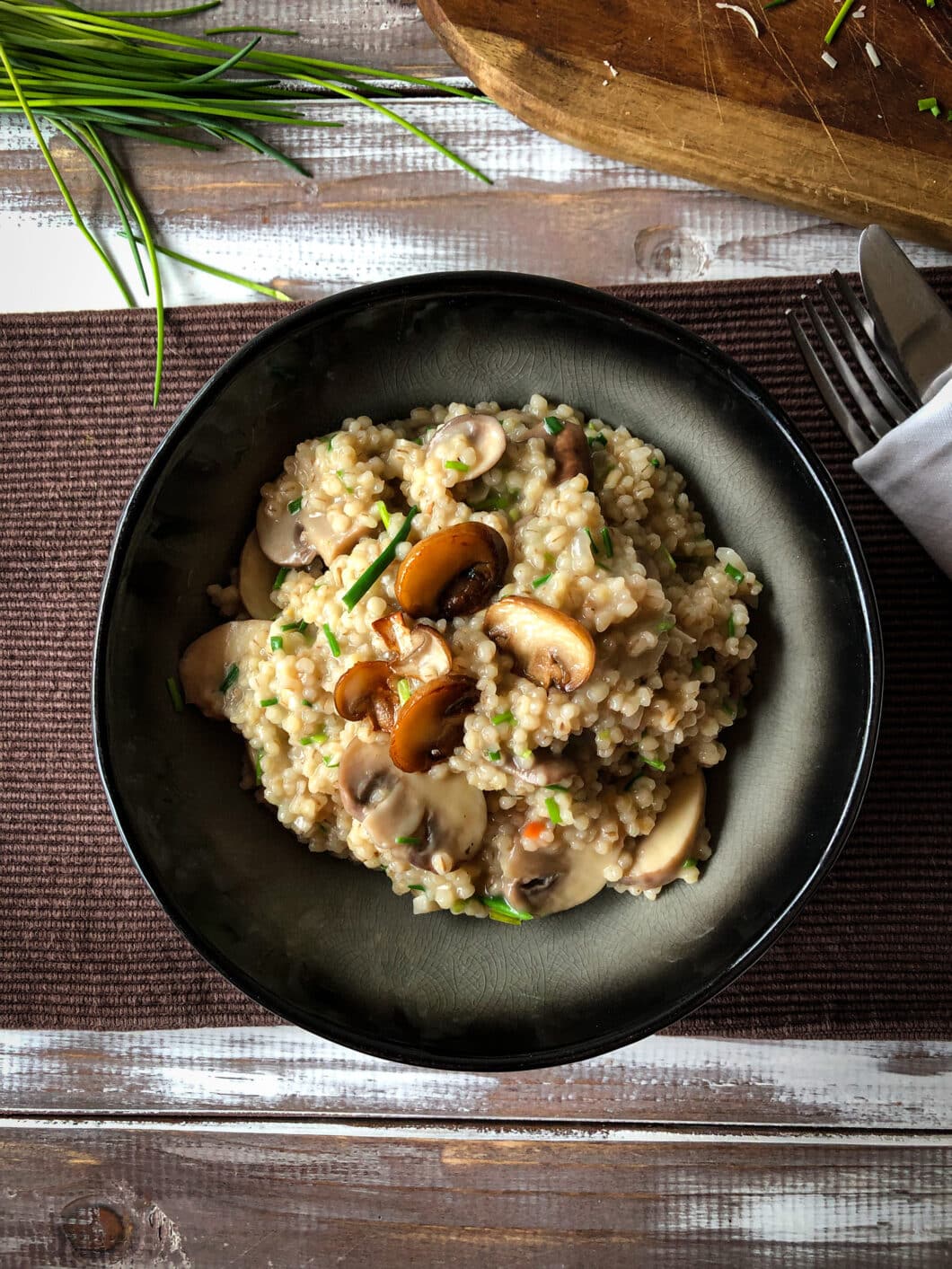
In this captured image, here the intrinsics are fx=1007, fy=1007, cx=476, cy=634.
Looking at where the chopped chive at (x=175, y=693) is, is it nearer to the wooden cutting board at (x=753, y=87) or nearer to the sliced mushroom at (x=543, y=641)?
the sliced mushroom at (x=543, y=641)

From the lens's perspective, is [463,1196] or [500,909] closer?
[500,909]

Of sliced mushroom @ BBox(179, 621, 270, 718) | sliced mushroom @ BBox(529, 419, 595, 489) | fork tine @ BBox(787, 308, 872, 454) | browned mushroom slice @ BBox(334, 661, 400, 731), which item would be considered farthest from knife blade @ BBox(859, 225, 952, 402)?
sliced mushroom @ BBox(179, 621, 270, 718)

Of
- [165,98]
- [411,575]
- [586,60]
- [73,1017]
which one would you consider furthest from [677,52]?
[73,1017]

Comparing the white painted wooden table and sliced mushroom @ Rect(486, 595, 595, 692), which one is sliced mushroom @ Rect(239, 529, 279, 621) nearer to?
sliced mushroom @ Rect(486, 595, 595, 692)

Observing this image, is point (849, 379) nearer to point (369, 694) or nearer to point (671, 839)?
point (671, 839)

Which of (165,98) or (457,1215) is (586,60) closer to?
(165,98)

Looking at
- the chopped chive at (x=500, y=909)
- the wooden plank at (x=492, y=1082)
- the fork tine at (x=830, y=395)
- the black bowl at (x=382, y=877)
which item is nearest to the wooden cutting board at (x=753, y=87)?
the fork tine at (x=830, y=395)

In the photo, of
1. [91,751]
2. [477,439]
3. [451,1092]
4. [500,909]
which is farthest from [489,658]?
[451,1092]

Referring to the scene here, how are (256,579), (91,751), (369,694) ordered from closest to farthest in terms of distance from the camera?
1. (369,694)
2. (256,579)
3. (91,751)
